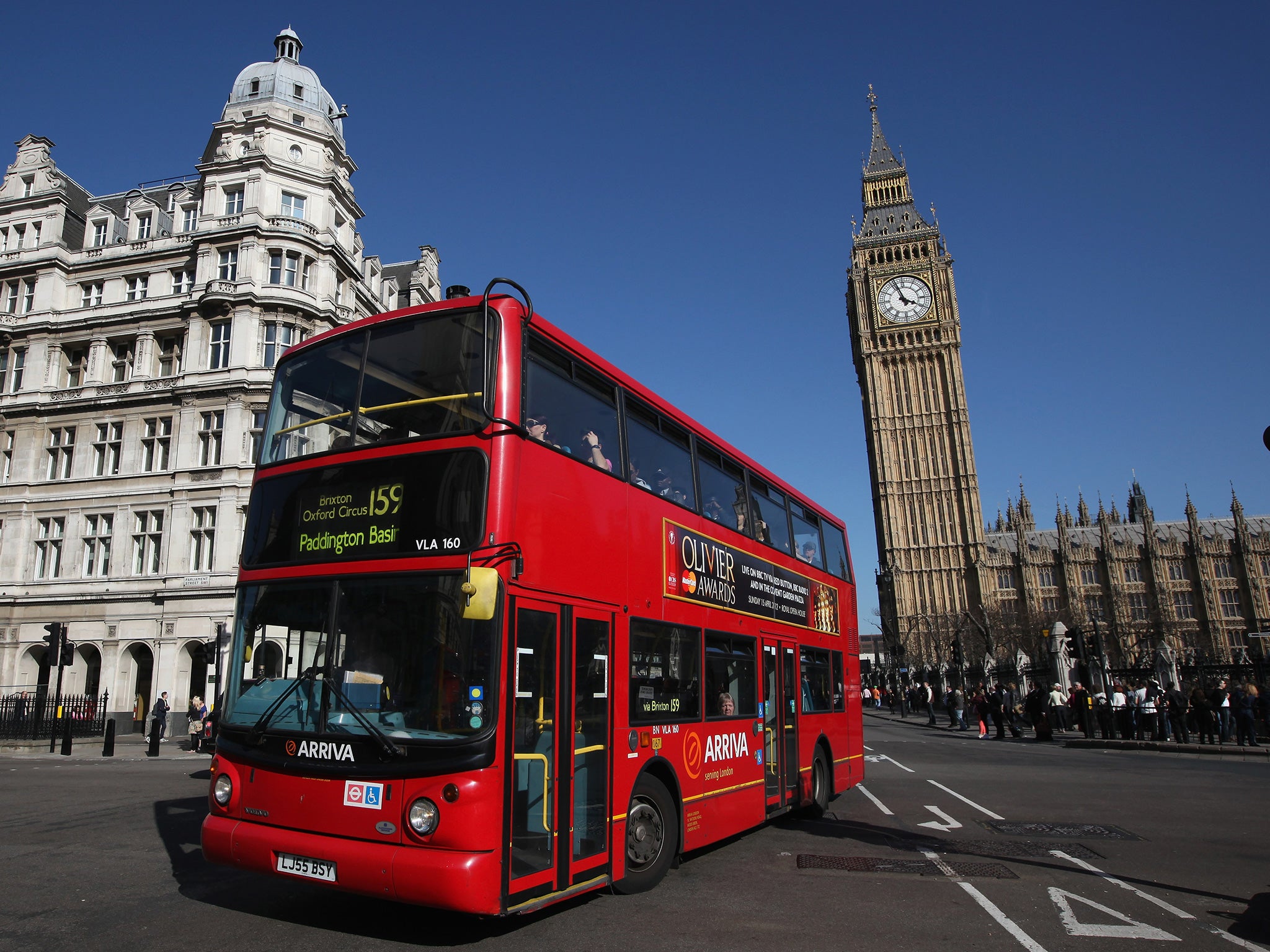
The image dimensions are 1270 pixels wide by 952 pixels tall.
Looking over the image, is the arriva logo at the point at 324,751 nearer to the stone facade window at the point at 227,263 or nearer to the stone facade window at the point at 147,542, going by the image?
the stone facade window at the point at 147,542

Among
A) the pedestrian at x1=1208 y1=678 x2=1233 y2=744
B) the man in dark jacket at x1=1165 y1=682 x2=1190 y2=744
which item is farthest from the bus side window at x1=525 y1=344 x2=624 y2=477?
the man in dark jacket at x1=1165 y1=682 x2=1190 y2=744

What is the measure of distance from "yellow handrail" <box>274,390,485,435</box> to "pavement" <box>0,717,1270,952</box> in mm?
3301

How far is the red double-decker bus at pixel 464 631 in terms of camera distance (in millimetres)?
5117

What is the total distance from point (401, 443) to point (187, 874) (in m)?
4.92

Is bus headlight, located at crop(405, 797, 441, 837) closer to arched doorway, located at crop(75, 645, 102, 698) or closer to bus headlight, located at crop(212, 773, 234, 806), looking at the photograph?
bus headlight, located at crop(212, 773, 234, 806)

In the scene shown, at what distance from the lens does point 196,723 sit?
2388cm

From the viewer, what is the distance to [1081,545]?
91.9 m

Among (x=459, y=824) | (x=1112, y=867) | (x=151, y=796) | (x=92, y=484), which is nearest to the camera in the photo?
(x=459, y=824)

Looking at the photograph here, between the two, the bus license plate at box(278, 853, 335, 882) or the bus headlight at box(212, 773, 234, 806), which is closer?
the bus license plate at box(278, 853, 335, 882)

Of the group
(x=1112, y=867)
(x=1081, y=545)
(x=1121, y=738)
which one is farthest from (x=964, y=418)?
(x=1112, y=867)

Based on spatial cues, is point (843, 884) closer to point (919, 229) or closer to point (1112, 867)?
point (1112, 867)

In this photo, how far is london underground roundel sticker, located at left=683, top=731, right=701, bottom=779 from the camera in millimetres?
7597

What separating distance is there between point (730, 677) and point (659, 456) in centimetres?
255

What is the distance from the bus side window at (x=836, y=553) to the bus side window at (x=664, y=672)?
5.09 metres
